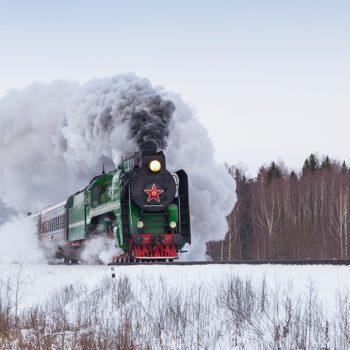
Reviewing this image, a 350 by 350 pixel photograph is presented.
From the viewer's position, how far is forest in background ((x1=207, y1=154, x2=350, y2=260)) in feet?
145

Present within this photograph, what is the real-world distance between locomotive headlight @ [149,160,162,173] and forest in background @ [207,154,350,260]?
77.6 ft

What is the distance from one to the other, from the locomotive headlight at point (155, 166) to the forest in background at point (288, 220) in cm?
2365

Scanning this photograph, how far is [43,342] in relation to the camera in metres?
8.94

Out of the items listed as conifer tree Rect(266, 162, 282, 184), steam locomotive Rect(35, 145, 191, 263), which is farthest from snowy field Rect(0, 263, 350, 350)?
conifer tree Rect(266, 162, 282, 184)

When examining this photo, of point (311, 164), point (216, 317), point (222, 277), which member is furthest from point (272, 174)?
point (216, 317)

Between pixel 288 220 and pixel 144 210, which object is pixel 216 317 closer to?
pixel 144 210

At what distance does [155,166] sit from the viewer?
19.6m

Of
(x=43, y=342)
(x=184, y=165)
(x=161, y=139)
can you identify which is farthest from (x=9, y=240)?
(x=43, y=342)

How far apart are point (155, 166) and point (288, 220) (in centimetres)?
3110

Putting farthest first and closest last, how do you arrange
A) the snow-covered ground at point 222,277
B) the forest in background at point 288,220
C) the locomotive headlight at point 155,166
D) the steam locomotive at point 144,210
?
the forest in background at point 288,220, the locomotive headlight at point 155,166, the steam locomotive at point 144,210, the snow-covered ground at point 222,277

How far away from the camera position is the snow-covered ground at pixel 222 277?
9.46 m

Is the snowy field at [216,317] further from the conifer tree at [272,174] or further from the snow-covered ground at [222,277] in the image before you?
the conifer tree at [272,174]

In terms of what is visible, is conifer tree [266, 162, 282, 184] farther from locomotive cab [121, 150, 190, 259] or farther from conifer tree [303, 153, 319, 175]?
locomotive cab [121, 150, 190, 259]

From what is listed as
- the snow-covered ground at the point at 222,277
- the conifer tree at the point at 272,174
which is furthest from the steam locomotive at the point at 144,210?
the conifer tree at the point at 272,174
